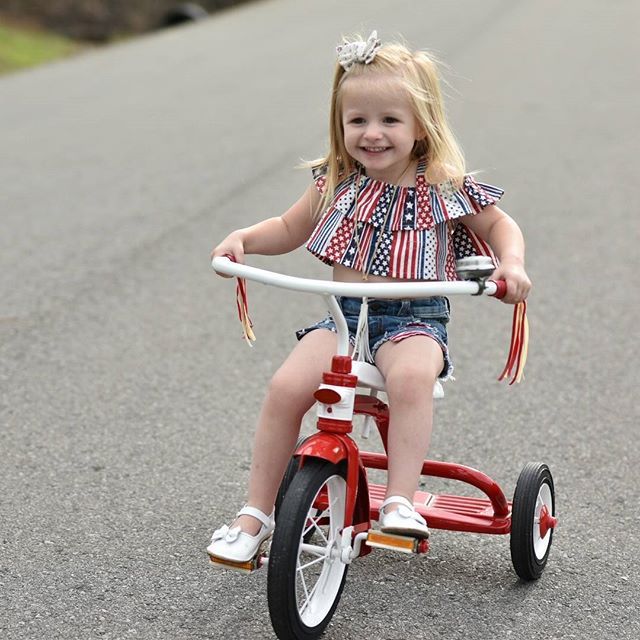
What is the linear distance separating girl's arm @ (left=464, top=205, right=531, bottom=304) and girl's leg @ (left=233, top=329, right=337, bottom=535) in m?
0.48

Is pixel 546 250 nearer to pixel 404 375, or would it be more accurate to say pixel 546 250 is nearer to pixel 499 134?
pixel 499 134

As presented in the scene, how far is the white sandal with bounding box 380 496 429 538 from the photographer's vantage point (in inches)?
119

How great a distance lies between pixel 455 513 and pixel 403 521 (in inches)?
17.5

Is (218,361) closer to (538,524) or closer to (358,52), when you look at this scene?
(538,524)

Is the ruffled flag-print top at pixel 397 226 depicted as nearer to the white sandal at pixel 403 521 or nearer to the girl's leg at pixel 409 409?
the girl's leg at pixel 409 409

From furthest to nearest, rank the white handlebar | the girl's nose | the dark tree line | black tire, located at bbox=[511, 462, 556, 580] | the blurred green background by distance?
the dark tree line
the blurred green background
black tire, located at bbox=[511, 462, 556, 580]
the girl's nose
the white handlebar

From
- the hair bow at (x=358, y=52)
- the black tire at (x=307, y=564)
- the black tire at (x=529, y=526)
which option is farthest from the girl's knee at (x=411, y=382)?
the hair bow at (x=358, y=52)

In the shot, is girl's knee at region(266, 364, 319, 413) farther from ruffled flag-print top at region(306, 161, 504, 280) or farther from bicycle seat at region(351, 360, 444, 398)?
ruffled flag-print top at region(306, 161, 504, 280)

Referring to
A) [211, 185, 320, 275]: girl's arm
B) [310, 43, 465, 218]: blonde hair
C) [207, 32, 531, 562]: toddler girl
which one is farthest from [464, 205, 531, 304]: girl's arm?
[211, 185, 320, 275]: girl's arm

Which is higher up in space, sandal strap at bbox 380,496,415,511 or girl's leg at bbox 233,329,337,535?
girl's leg at bbox 233,329,337,535

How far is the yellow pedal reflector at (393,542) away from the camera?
9.96ft

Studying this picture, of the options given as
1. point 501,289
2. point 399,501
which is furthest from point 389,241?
point 399,501

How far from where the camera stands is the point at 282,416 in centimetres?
319

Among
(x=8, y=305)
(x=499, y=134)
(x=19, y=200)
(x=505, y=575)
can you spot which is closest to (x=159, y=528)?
(x=505, y=575)
